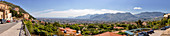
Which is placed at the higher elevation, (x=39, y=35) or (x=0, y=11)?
(x=0, y=11)

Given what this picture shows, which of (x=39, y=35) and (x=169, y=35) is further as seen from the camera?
(x=39, y=35)

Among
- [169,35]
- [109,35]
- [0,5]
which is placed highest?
[0,5]

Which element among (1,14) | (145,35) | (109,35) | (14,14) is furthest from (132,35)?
(14,14)

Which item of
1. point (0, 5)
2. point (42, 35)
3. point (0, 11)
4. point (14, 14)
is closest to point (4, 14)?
point (0, 11)

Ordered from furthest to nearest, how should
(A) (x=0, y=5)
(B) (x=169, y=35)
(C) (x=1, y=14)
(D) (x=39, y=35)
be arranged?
1. (A) (x=0, y=5)
2. (C) (x=1, y=14)
3. (D) (x=39, y=35)
4. (B) (x=169, y=35)

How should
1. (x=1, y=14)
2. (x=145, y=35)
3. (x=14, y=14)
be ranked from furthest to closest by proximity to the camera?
(x=14, y=14), (x=1, y=14), (x=145, y=35)

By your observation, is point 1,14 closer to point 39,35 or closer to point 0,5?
point 0,5

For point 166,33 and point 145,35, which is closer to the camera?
point 166,33

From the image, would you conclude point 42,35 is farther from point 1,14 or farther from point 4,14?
point 4,14

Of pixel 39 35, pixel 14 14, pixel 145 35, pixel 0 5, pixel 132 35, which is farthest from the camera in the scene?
pixel 14 14

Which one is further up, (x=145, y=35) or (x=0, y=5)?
(x=0, y=5)
